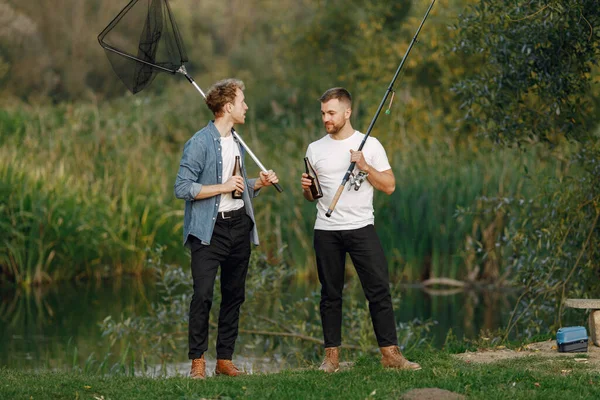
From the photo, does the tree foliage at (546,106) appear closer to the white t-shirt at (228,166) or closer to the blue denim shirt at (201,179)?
the white t-shirt at (228,166)

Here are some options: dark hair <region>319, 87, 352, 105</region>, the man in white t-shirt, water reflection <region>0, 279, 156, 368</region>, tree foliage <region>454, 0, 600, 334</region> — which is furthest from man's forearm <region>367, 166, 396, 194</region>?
water reflection <region>0, 279, 156, 368</region>

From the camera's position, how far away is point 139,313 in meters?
12.0

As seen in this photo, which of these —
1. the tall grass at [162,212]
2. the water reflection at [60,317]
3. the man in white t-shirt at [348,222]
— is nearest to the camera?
the man in white t-shirt at [348,222]

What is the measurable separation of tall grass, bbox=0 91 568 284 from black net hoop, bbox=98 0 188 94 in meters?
6.40

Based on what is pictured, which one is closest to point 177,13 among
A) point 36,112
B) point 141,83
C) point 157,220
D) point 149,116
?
point 149,116

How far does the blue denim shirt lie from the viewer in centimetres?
625

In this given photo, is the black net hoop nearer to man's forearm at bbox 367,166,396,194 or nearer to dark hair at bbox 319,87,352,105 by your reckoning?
dark hair at bbox 319,87,352,105

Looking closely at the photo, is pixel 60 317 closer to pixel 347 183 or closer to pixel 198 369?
pixel 198 369

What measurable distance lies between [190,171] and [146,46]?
960 millimetres

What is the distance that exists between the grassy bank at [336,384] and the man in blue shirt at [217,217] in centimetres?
37

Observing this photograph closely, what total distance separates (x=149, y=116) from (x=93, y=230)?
33.6ft

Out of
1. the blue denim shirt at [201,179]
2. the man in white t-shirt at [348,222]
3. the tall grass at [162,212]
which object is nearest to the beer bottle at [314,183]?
the man in white t-shirt at [348,222]

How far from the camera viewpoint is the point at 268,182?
6328mm

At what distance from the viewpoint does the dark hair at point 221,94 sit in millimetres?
6395
